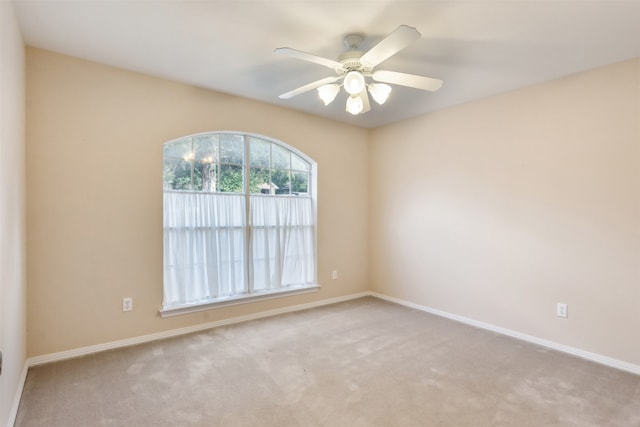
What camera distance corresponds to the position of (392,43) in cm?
187

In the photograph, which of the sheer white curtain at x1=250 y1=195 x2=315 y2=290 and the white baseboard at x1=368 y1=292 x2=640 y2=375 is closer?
the white baseboard at x1=368 y1=292 x2=640 y2=375

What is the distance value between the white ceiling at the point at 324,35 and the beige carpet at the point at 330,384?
8.34 feet

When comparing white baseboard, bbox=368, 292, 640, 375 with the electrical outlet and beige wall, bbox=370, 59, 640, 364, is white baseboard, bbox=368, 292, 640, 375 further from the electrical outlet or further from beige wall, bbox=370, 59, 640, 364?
the electrical outlet

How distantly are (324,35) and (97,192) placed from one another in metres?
2.35

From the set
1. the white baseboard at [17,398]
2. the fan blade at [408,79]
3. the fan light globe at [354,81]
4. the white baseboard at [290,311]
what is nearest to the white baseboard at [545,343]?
the white baseboard at [290,311]

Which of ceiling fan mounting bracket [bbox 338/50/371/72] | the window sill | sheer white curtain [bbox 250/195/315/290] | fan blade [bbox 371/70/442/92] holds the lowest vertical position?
the window sill

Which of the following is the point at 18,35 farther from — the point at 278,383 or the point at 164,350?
the point at 278,383

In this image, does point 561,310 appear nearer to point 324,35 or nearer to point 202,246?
point 324,35

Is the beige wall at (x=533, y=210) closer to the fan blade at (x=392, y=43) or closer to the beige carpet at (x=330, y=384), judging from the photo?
the beige carpet at (x=330, y=384)

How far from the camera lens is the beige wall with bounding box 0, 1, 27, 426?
1764 millimetres

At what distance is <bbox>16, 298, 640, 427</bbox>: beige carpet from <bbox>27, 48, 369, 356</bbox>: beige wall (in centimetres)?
34

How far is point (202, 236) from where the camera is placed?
3496mm

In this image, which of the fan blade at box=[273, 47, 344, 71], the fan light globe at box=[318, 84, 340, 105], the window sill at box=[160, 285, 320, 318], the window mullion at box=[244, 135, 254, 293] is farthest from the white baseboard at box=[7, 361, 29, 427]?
the fan light globe at box=[318, 84, 340, 105]

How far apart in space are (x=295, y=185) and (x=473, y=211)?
7.24ft
